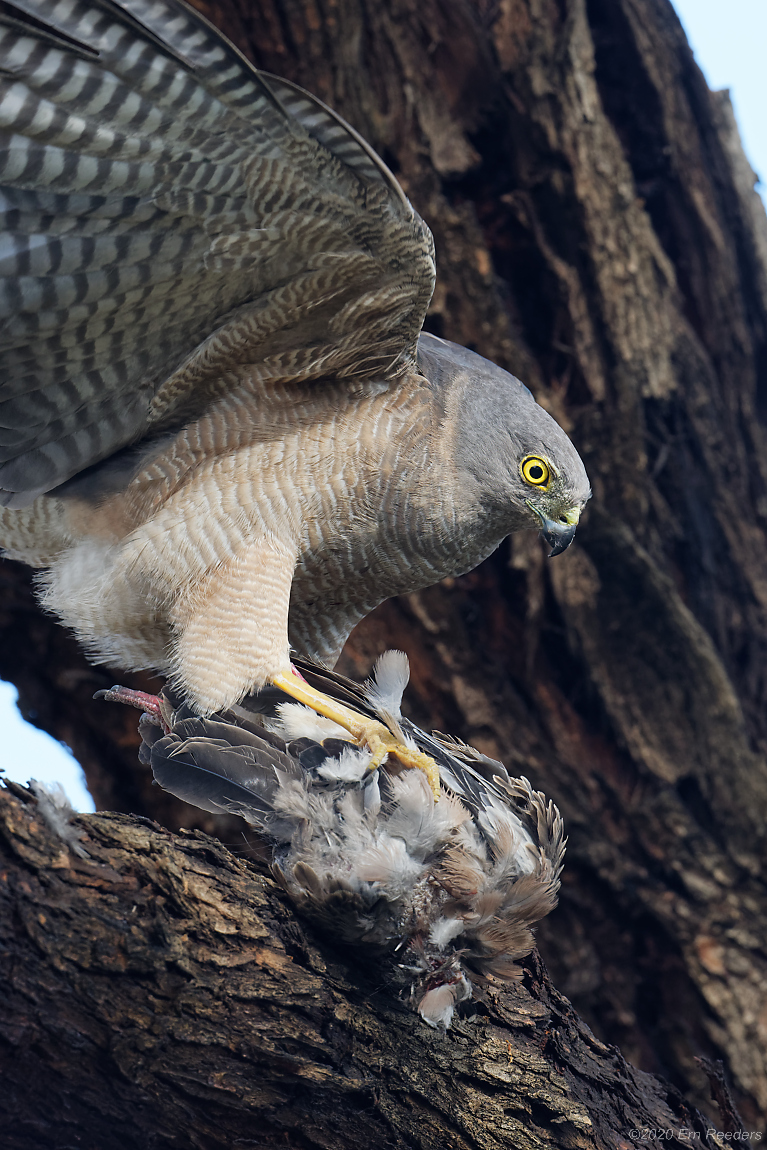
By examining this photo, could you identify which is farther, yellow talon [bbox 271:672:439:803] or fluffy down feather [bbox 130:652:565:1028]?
yellow talon [bbox 271:672:439:803]

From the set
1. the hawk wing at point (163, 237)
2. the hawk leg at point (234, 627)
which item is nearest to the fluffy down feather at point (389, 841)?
the hawk leg at point (234, 627)

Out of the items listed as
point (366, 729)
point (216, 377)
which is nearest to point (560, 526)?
point (366, 729)

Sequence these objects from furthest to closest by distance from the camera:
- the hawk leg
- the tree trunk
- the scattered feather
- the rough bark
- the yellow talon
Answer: the tree trunk < the hawk leg < the yellow talon < the scattered feather < the rough bark

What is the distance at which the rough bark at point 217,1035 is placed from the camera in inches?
71.3

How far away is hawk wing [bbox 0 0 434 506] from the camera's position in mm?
2264

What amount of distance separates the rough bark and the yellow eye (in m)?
1.84

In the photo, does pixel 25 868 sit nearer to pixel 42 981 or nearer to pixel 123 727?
pixel 42 981

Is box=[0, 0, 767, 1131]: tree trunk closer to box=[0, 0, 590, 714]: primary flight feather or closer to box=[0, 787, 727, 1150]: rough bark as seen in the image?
box=[0, 0, 590, 714]: primary flight feather

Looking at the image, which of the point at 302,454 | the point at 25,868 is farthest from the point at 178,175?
the point at 25,868

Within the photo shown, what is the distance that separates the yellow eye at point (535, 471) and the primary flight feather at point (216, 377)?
0.05ft

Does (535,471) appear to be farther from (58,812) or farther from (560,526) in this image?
(58,812)

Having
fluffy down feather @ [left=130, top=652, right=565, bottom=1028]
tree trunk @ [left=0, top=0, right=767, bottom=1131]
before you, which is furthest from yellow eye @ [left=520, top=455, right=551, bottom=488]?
tree trunk @ [left=0, top=0, right=767, bottom=1131]

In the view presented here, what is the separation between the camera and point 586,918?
4.68 meters

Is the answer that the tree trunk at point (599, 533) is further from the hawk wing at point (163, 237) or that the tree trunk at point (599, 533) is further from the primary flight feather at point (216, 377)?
the hawk wing at point (163, 237)
